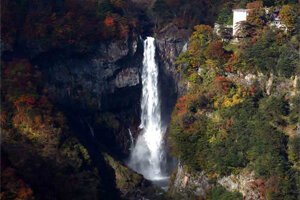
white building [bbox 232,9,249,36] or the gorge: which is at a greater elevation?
white building [bbox 232,9,249,36]

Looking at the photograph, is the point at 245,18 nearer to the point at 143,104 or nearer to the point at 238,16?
the point at 238,16

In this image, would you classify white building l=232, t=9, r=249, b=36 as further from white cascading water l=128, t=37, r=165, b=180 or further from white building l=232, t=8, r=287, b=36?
white cascading water l=128, t=37, r=165, b=180

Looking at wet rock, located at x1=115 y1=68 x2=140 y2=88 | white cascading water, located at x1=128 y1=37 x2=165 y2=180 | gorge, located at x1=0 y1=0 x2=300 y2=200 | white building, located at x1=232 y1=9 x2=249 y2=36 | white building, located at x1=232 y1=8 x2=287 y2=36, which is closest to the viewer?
gorge, located at x1=0 y1=0 x2=300 y2=200

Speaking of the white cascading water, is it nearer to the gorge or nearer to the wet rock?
the gorge

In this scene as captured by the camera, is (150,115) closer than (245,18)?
No

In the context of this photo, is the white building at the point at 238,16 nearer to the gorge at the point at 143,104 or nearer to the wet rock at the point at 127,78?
the gorge at the point at 143,104

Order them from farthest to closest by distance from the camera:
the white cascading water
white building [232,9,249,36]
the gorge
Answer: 1. the white cascading water
2. white building [232,9,249,36]
3. the gorge

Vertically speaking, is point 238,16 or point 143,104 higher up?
point 238,16

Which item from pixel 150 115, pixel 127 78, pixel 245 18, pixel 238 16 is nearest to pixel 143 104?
pixel 150 115

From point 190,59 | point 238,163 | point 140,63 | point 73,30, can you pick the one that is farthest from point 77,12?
point 238,163

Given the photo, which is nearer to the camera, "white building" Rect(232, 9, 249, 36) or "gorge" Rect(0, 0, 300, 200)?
"gorge" Rect(0, 0, 300, 200)

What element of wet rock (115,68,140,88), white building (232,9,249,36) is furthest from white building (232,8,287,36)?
wet rock (115,68,140,88)
